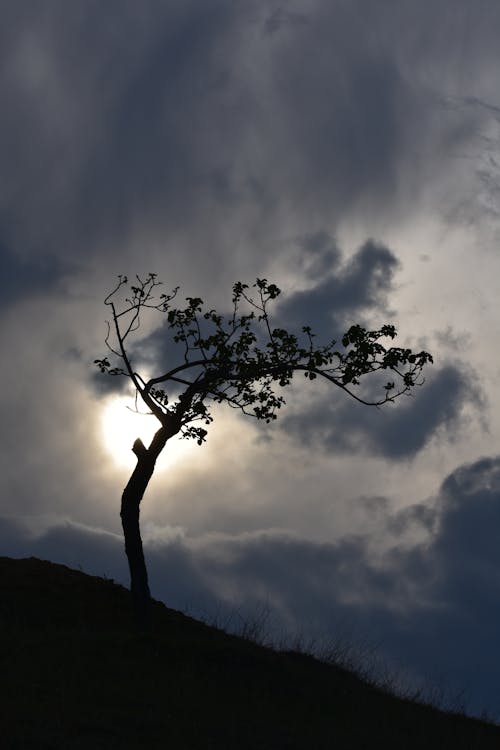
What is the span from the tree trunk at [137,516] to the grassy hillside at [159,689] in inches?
34.9

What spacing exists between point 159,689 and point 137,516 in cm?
746

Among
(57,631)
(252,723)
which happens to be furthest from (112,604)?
(252,723)

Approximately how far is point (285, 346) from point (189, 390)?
11.0 ft

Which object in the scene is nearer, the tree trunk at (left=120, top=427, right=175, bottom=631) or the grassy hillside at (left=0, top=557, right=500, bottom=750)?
the grassy hillside at (left=0, top=557, right=500, bottom=750)

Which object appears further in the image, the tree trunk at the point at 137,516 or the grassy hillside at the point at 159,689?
the tree trunk at the point at 137,516

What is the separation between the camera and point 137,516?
97.1 feet

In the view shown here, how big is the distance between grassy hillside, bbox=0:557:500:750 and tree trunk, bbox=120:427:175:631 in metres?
0.89

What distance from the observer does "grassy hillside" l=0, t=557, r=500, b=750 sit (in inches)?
786

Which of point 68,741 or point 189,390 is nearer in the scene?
point 68,741

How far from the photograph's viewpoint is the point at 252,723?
2233 centimetres

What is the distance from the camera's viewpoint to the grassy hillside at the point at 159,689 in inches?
786

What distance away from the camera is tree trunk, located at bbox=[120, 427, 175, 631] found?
28922 mm

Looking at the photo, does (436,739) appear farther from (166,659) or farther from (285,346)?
(285,346)

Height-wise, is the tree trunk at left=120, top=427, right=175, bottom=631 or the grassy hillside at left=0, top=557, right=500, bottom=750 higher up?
the tree trunk at left=120, top=427, right=175, bottom=631
